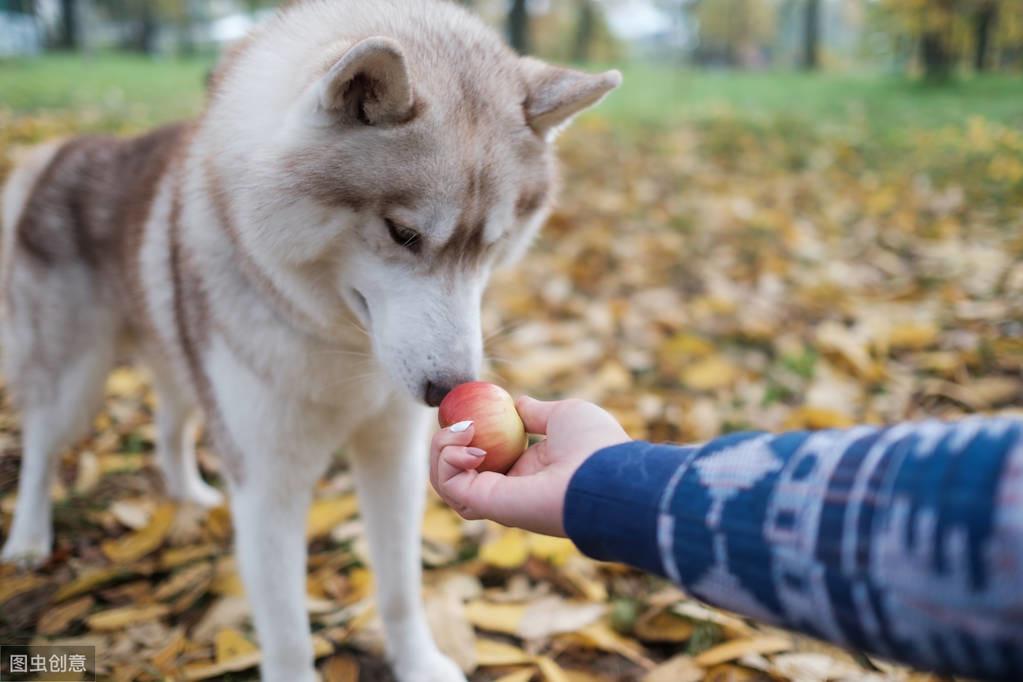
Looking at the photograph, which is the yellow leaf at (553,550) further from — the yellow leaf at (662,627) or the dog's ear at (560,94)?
the dog's ear at (560,94)

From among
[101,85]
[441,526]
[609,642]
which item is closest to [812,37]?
[101,85]

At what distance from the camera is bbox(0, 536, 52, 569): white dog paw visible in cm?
277

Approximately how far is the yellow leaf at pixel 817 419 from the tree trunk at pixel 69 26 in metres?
7.05

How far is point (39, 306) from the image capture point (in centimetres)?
269

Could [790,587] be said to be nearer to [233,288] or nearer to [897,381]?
[233,288]

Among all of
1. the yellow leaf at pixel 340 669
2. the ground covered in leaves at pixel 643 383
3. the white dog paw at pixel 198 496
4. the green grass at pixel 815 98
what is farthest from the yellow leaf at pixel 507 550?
the green grass at pixel 815 98

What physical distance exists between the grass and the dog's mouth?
187 inches

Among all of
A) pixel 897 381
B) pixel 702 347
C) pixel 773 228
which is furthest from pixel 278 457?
pixel 773 228

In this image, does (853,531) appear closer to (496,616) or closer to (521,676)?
(521,676)

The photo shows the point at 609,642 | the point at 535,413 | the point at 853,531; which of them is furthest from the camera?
the point at 609,642

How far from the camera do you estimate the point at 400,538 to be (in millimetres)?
2270

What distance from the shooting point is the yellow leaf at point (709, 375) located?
141 inches

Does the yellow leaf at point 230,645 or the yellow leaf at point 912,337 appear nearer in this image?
the yellow leaf at point 230,645

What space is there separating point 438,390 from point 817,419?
2.00 m
